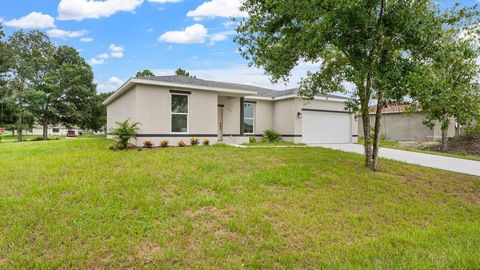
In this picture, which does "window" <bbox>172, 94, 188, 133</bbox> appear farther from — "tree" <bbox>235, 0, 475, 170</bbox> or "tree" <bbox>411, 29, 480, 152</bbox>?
"tree" <bbox>411, 29, 480, 152</bbox>

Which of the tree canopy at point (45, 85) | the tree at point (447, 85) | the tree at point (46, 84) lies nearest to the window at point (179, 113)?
the tree at point (447, 85)

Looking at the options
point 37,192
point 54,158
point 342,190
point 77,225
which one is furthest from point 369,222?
point 54,158

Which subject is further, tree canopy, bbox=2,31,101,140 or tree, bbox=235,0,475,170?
tree canopy, bbox=2,31,101,140

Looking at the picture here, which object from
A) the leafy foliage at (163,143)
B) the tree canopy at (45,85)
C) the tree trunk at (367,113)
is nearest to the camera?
the tree trunk at (367,113)

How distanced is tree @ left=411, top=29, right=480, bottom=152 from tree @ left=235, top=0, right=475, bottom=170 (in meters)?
0.31

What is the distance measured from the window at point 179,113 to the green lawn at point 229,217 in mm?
4947

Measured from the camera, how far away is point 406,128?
2366cm

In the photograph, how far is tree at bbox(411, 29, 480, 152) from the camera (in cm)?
668

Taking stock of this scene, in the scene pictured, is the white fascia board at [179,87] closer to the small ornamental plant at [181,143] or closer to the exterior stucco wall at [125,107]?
the exterior stucco wall at [125,107]

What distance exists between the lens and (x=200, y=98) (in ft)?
45.5

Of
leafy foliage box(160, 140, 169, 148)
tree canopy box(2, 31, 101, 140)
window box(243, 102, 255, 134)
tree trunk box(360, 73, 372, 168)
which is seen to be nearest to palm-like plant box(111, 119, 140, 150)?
leafy foliage box(160, 140, 169, 148)

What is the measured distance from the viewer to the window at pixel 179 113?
13.3m

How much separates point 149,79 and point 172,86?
1025 mm

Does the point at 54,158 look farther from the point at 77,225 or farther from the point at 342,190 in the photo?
the point at 342,190
